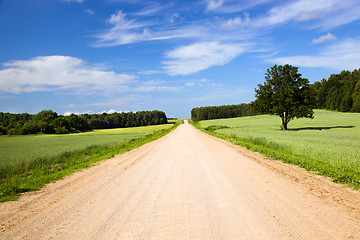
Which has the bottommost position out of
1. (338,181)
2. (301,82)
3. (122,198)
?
(338,181)

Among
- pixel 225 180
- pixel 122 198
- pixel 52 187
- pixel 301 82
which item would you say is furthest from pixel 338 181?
pixel 301 82

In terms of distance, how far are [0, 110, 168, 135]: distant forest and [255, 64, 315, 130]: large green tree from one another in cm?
7305

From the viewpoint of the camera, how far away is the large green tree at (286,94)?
3684 centimetres

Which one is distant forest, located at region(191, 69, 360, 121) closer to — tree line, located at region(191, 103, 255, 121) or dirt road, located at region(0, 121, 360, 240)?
tree line, located at region(191, 103, 255, 121)

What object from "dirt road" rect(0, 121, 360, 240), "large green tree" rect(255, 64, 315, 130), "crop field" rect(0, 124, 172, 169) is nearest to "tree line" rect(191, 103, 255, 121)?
"large green tree" rect(255, 64, 315, 130)

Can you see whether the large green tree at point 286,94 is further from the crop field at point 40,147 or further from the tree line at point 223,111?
the tree line at point 223,111

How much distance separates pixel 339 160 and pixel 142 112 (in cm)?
13894

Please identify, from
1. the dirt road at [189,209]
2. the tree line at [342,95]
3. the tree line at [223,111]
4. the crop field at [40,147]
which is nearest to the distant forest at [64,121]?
the tree line at [223,111]

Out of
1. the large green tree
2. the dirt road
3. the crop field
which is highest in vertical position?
the large green tree

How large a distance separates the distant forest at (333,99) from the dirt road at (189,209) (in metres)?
36.4

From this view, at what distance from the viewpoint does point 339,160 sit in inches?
406

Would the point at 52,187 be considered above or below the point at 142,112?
below

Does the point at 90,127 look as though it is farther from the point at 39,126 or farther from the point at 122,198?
the point at 122,198

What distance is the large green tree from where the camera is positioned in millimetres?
36844
